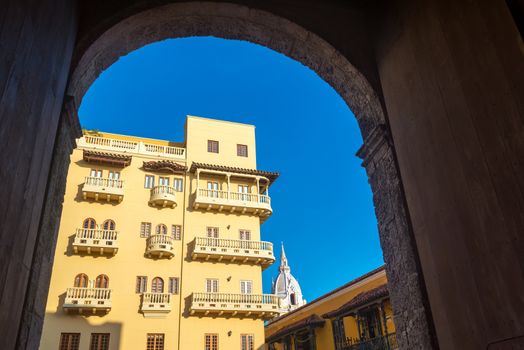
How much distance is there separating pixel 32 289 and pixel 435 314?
3676 millimetres

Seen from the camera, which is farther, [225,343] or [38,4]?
[225,343]

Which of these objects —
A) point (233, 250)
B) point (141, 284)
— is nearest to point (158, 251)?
point (141, 284)

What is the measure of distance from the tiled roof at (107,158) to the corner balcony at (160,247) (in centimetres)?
511

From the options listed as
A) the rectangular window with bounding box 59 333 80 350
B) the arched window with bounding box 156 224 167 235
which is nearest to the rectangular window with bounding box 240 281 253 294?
the arched window with bounding box 156 224 167 235

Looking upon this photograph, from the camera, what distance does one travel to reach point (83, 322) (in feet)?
69.5

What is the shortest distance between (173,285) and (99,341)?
4650 millimetres

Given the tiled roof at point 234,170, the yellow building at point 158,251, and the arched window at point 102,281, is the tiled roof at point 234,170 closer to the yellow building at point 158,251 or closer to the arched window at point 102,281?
the yellow building at point 158,251

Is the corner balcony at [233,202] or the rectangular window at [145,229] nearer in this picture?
the rectangular window at [145,229]

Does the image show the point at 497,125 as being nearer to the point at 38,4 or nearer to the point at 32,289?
the point at 38,4

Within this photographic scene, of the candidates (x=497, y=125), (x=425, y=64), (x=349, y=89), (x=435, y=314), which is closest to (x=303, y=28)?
(x=349, y=89)

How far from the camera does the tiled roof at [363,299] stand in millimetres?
18641

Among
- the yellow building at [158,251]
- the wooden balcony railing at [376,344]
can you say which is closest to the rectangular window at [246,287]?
the yellow building at [158,251]

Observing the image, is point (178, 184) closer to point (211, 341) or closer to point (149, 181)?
point (149, 181)

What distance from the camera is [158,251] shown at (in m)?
23.4
